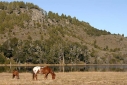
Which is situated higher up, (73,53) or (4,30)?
(4,30)

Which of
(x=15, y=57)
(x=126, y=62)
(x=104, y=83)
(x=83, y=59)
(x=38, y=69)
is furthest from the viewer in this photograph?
(x=126, y=62)

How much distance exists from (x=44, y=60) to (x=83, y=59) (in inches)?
1228

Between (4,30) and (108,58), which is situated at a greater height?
(4,30)

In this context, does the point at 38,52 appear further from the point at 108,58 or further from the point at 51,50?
the point at 108,58

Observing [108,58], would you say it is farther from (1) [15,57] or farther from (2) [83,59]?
(1) [15,57]

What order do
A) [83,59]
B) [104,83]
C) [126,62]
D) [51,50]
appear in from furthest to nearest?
[126,62] → [83,59] → [51,50] → [104,83]

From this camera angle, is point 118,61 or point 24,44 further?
point 118,61

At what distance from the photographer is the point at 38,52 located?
464 ft

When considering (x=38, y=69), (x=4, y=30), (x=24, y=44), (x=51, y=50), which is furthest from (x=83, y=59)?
(x=38, y=69)

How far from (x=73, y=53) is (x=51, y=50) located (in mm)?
14654

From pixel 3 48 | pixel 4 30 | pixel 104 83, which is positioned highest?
pixel 4 30

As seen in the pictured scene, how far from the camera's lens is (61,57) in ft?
501

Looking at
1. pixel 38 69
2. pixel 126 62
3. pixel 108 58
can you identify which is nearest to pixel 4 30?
pixel 108 58

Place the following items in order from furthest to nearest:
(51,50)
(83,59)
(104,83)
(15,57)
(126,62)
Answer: (126,62)
(83,59)
(51,50)
(15,57)
(104,83)
